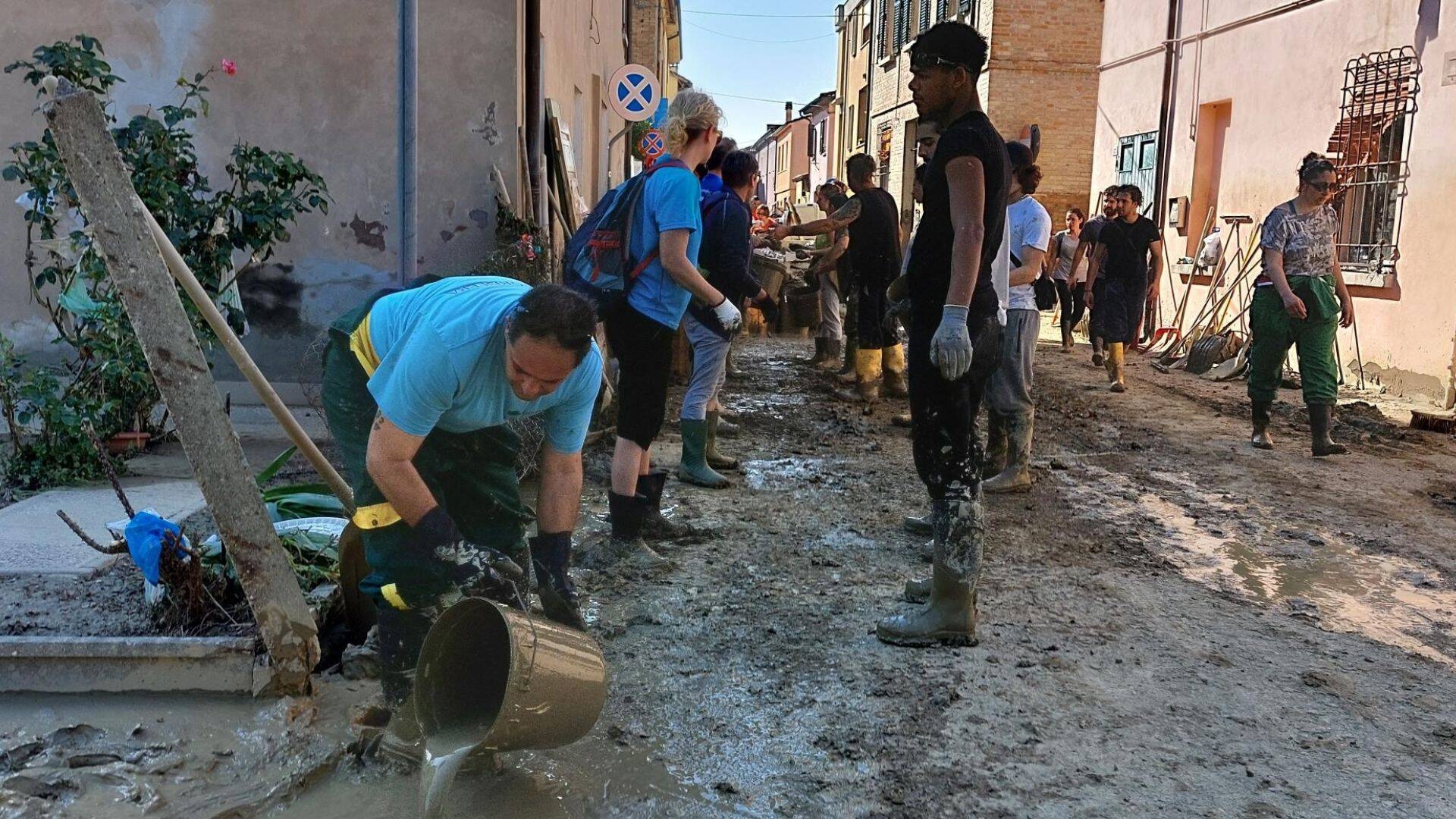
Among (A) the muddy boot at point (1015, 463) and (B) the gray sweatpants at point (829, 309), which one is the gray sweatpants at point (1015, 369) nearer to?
(A) the muddy boot at point (1015, 463)

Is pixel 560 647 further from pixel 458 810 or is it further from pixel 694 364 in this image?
pixel 694 364

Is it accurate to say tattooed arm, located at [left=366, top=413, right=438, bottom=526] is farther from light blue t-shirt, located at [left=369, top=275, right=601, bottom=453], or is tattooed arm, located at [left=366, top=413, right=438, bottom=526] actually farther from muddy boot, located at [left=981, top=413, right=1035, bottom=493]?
muddy boot, located at [left=981, top=413, right=1035, bottom=493]

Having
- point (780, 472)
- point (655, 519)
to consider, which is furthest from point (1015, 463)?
point (655, 519)

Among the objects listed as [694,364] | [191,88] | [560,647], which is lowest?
[560,647]

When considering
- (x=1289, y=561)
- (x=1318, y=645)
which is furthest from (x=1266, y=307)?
(x=1318, y=645)

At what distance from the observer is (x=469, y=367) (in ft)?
8.50

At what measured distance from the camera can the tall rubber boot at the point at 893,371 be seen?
8602 millimetres

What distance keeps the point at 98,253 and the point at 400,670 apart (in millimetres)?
2960

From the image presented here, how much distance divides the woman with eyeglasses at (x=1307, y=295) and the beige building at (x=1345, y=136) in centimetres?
294

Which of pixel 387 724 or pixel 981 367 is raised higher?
pixel 981 367

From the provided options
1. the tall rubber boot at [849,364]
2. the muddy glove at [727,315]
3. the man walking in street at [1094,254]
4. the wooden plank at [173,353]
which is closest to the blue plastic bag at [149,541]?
the wooden plank at [173,353]

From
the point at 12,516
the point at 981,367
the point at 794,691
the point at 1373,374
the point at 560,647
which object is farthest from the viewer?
the point at 1373,374

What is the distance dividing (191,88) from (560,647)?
166 inches

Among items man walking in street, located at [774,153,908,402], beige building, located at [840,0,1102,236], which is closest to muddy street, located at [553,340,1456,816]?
man walking in street, located at [774,153,908,402]
